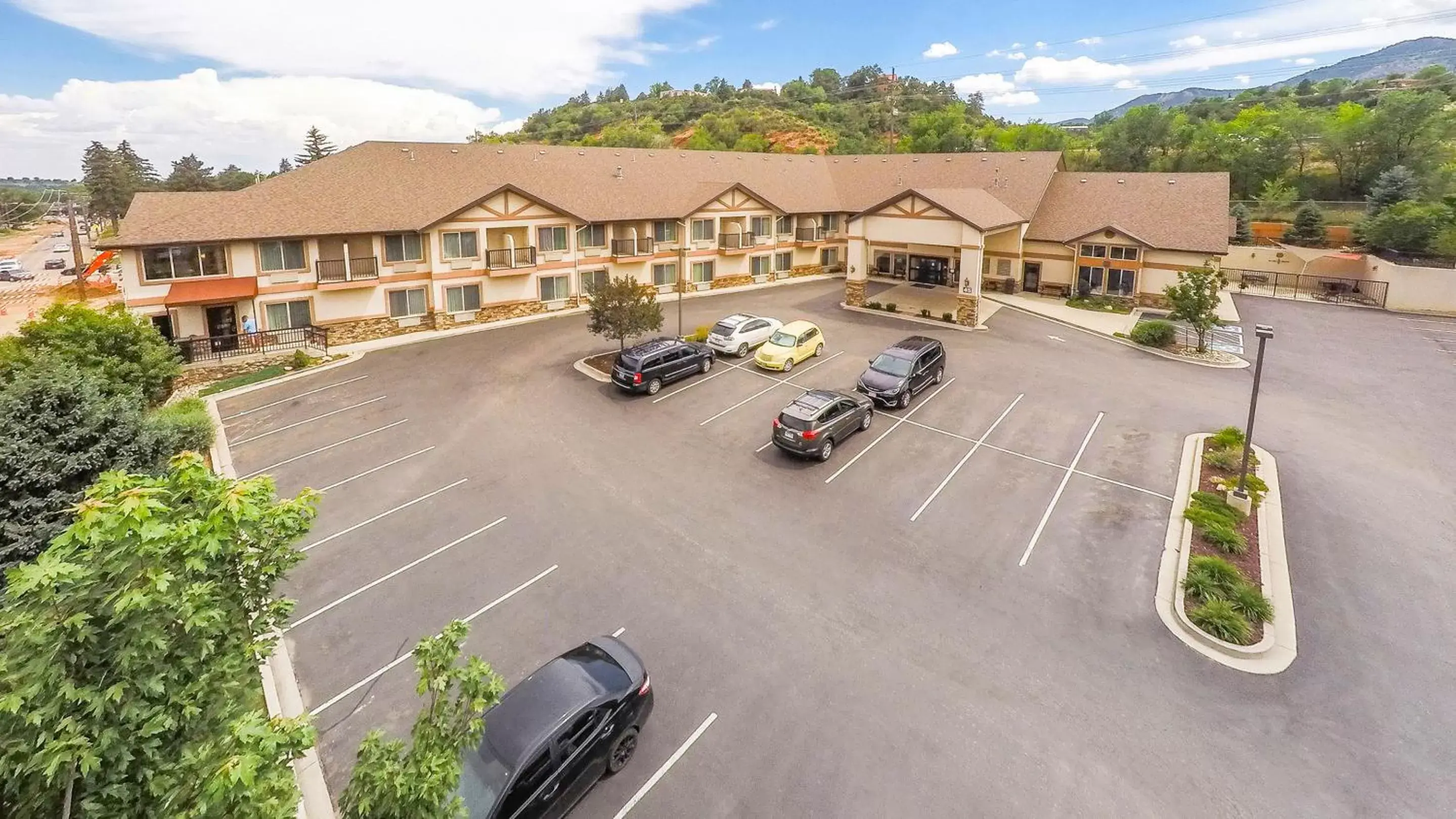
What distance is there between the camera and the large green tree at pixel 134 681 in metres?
4.99

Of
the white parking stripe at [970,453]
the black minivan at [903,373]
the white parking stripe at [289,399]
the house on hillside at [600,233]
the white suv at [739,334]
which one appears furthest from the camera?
the house on hillside at [600,233]

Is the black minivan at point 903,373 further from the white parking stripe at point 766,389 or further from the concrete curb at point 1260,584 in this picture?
the concrete curb at point 1260,584

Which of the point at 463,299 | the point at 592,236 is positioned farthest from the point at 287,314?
the point at 592,236

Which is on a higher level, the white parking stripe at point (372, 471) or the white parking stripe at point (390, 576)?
the white parking stripe at point (372, 471)

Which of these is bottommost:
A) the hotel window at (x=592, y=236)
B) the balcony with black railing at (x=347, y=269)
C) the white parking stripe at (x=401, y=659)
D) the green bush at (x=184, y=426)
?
the white parking stripe at (x=401, y=659)

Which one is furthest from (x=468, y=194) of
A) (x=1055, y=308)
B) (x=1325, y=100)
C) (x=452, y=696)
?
(x=1325, y=100)

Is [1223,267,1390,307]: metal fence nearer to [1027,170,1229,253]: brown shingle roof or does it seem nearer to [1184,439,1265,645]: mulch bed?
[1027,170,1229,253]: brown shingle roof

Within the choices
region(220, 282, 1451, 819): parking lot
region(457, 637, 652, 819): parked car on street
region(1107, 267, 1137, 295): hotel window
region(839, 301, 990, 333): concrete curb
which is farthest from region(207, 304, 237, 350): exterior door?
region(1107, 267, 1137, 295): hotel window

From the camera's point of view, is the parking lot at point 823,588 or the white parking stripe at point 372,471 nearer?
the parking lot at point 823,588

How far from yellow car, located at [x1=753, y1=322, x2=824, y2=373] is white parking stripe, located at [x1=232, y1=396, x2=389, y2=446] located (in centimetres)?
1499

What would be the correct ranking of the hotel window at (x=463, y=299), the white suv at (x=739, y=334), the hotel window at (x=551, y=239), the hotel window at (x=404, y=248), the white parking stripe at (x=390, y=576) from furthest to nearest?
the hotel window at (x=551, y=239)
the hotel window at (x=463, y=299)
the hotel window at (x=404, y=248)
the white suv at (x=739, y=334)
the white parking stripe at (x=390, y=576)

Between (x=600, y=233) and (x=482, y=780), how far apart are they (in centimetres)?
3600

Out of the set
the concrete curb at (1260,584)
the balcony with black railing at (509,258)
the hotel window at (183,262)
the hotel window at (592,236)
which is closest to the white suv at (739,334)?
the balcony with black railing at (509,258)

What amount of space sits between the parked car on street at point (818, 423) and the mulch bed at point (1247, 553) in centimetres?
945
